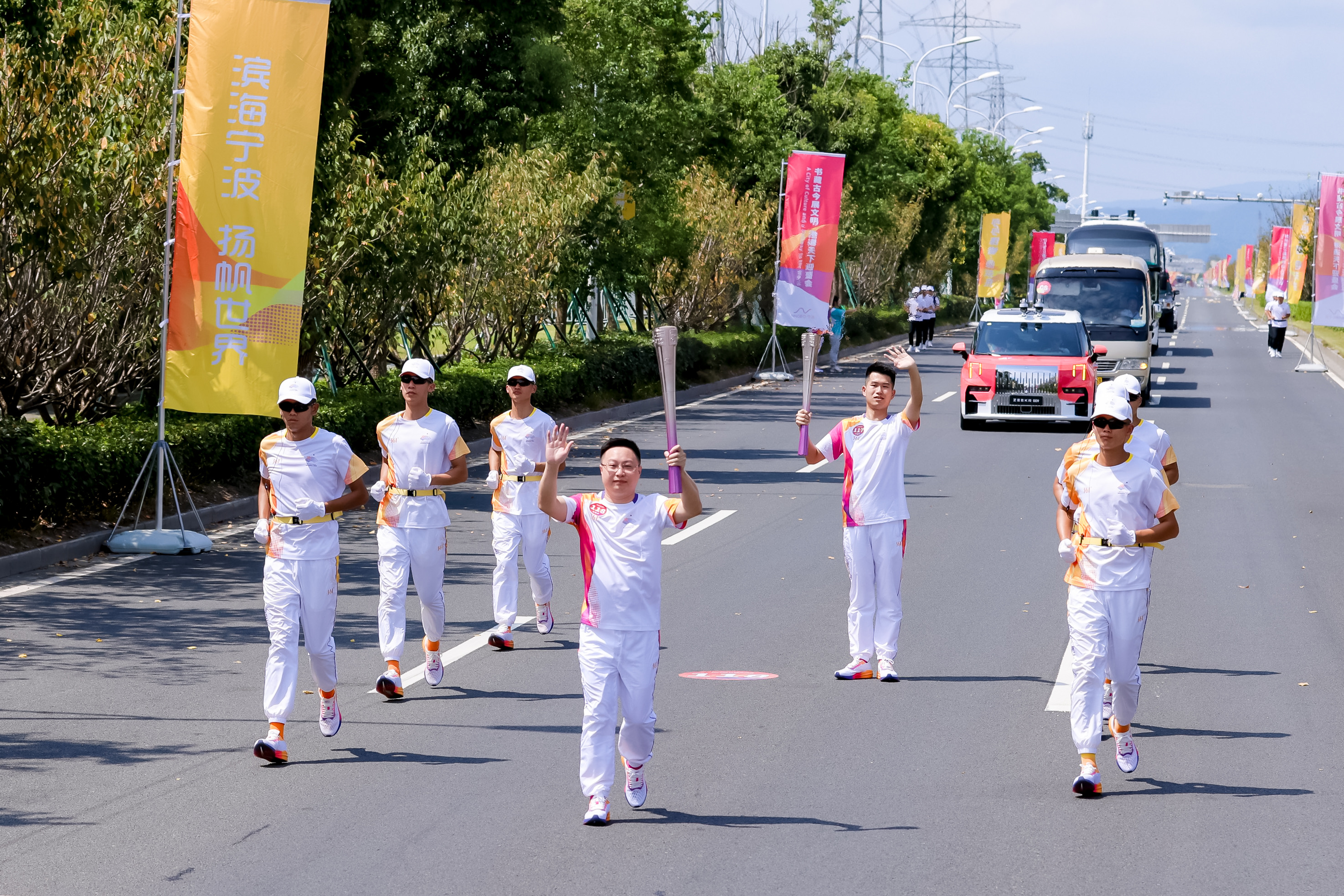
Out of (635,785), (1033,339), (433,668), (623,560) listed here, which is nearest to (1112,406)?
(623,560)

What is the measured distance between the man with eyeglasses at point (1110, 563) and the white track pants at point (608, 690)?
1813mm

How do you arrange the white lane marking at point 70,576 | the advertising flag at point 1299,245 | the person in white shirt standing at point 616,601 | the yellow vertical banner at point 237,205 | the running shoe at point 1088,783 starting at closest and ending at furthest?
1. the person in white shirt standing at point 616,601
2. the running shoe at point 1088,783
3. the white lane marking at point 70,576
4. the yellow vertical banner at point 237,205
5. the advertising flag at point 1299,245

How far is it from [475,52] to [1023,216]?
85.7m

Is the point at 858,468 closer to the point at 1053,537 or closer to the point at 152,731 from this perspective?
the point at 152,731

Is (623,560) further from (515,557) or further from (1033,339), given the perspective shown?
(1033,339)

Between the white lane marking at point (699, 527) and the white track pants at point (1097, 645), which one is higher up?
the white track pants at point (1097, 645)

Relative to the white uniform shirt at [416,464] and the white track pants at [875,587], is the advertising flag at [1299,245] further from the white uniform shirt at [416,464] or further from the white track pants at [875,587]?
the white uniform shirt at [416,464]

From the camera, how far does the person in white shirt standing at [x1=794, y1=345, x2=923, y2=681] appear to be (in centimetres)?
940

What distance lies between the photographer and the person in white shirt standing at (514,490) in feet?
33.6

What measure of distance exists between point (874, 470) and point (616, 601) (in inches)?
126

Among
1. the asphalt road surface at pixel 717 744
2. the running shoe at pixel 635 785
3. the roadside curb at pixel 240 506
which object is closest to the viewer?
the asphalt road surface at pixel 717 744

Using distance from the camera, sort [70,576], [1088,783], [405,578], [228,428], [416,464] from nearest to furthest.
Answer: [1088,783], [405,578], [416,464], [70,576], [228,428]

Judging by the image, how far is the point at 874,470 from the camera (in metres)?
9.45

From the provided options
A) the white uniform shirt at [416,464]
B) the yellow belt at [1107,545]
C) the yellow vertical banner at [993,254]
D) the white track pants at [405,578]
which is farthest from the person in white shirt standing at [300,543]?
the yellow vertical banner at [993,254]
